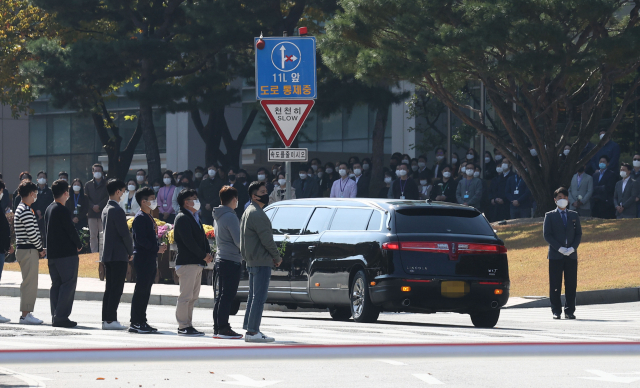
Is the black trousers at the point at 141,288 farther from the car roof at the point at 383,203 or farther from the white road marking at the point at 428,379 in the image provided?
the white road marking at the point at 428,379

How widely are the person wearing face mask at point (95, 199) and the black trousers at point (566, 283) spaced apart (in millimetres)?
14940

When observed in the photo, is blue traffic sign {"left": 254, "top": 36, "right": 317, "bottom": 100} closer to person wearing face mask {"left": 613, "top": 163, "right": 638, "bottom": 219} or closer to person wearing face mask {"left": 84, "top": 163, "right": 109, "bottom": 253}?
person wearing face mask {"left": 613, "top": 163, "right": 638, "bottom": 219}

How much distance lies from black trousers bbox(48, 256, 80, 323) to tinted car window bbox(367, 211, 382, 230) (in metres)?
3.89

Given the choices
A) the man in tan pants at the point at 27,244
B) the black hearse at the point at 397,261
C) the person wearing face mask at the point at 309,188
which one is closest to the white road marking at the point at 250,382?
the black hearse at the point at 397,261

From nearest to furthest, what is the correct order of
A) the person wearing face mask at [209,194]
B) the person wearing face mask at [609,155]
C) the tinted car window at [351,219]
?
the tinted car window at [351,219] → the person wearing face mask at [609,155] → the person wearing face mask at [209,194]

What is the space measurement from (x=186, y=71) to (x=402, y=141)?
11367 millimetres

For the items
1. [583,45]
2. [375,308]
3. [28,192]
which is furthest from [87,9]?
[375,308]

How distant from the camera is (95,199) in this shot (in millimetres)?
28609

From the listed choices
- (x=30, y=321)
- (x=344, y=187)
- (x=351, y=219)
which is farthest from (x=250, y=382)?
(x=344, y=187)

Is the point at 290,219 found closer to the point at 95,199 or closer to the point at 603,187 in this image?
the point at 603,187

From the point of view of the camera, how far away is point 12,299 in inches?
795

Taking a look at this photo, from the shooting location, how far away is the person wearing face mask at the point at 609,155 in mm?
26016

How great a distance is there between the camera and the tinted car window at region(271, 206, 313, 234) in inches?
618

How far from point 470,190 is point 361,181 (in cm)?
310
